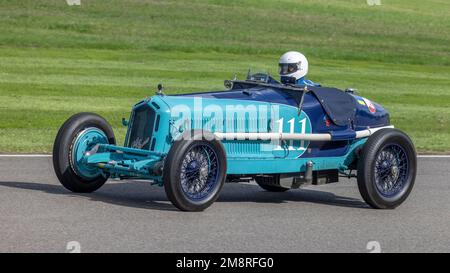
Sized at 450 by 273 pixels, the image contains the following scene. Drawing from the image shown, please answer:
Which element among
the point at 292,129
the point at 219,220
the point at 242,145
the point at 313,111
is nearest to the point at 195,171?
the point at 219,220

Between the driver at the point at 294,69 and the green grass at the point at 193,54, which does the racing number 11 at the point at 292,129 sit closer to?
the driver at the point at 294,69

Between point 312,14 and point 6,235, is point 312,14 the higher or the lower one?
the higher one

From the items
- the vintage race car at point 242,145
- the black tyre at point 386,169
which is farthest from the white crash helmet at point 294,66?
the black tyre at point 386,169

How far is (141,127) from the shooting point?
10281mm

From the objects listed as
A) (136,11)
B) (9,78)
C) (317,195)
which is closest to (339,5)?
(136,11)

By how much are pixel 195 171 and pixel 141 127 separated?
2.97ft

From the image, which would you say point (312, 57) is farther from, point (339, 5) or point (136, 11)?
point (339, 5)

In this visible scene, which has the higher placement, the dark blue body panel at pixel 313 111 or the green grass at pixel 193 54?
the green grass at pixel 193 54

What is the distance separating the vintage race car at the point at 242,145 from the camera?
979 centimetres

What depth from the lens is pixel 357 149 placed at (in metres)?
11.1

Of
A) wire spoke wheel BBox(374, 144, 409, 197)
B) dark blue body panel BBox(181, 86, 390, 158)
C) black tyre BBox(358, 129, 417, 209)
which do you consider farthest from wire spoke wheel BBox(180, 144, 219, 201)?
wire spoke wheel BBox(374, 144, 409, 197)

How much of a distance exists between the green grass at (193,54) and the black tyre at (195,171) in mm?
5083

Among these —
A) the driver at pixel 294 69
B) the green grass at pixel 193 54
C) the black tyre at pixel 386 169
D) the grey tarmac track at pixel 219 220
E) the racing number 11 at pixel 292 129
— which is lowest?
the grey tarmac track at pixel 219 220
